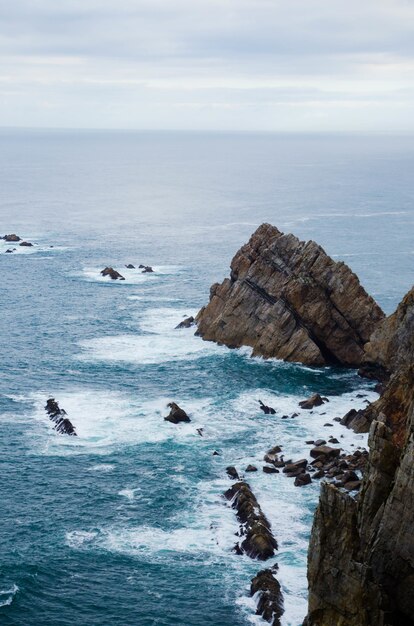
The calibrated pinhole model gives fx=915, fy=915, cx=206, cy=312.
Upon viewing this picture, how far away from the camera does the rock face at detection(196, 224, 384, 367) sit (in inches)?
4828

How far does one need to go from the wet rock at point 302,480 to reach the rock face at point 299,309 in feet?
121

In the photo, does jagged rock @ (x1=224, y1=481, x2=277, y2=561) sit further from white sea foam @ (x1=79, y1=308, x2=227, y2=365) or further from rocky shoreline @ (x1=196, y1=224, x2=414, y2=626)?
white sea foam @ (x1=79, y1=308, x2=227, y2=365)

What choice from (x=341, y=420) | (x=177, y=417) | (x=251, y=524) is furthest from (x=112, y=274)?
(x=251, y=524)

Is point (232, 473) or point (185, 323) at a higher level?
point (185, 323)

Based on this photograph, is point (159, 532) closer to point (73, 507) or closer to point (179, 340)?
point (73, 507)

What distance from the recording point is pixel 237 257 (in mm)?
135625

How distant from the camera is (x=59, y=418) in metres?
102

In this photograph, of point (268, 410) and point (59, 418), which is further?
point (268, 410)

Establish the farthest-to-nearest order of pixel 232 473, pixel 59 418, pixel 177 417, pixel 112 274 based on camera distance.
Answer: pixel 112 274
pixel 177 417
pixel 59 418
pixel 232 473

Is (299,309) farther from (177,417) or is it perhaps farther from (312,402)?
(177,417)

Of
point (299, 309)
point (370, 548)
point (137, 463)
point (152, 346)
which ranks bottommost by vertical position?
point (137, 463)

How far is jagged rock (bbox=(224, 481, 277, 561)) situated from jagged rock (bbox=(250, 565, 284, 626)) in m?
3.49

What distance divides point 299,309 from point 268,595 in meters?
61.0

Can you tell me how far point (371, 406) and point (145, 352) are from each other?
40.5 m
